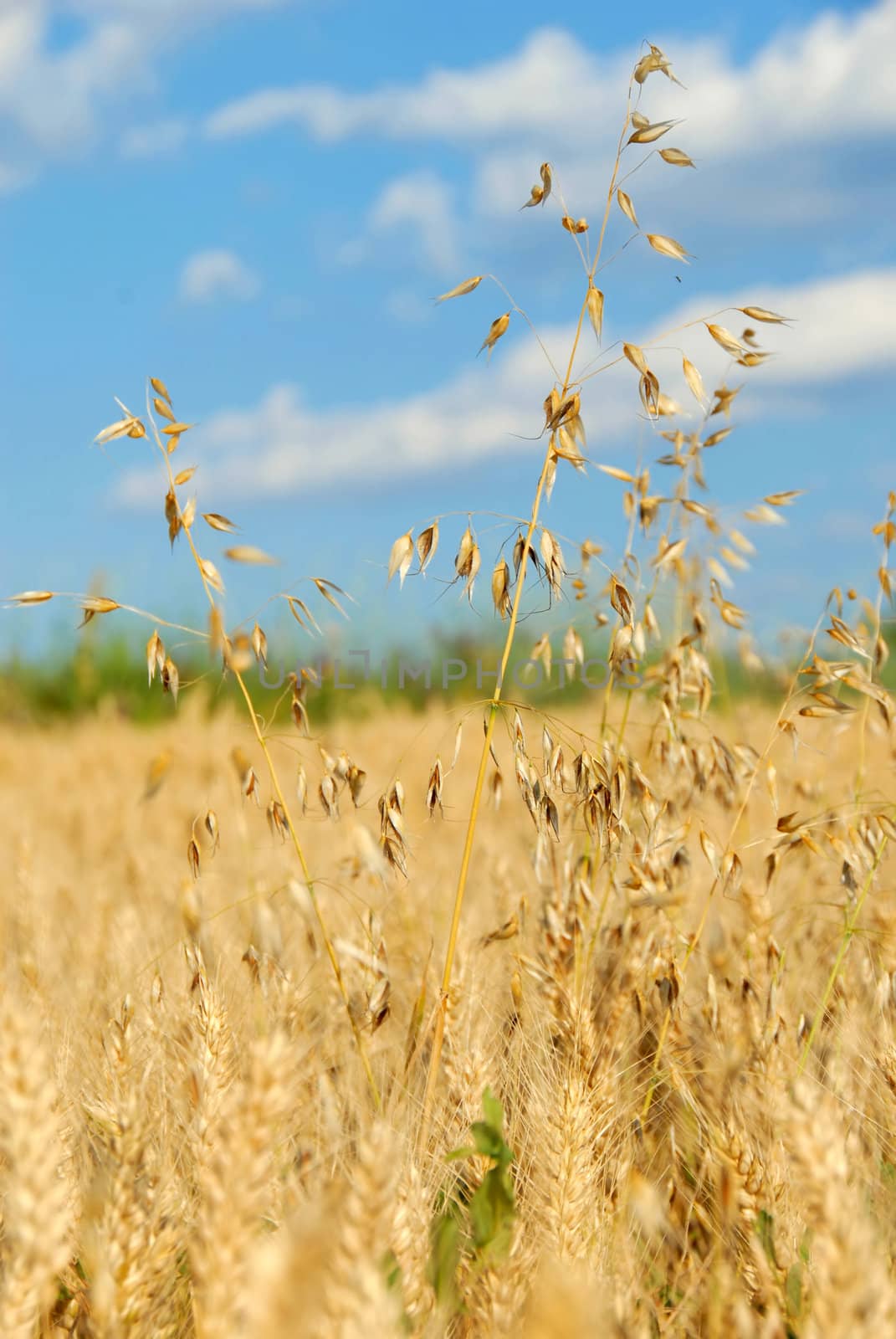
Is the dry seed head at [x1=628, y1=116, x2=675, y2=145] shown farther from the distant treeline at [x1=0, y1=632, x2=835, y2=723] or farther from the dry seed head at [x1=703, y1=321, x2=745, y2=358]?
the distant treeline at [x1=0, y1=632, x2=835, y2=723]

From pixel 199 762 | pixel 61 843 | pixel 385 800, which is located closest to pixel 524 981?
pixel 385 800

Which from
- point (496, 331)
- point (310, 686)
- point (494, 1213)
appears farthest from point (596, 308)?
point (310, 686)

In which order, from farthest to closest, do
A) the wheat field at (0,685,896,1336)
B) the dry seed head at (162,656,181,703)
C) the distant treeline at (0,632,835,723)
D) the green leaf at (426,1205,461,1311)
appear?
1. the distant treeline at (0,632,835,723)
2. the dry seed head at (162,656,181,703)
3. the green leaf at (426,1205,461,1311)
4. the wheat field at (0,685,896,1336)

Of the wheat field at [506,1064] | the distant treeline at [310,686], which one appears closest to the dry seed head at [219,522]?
the wheat field at [506,1064]

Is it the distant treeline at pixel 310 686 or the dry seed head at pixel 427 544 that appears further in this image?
the distant treeline at pixel 310 686

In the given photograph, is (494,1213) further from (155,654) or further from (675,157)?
(675,157)

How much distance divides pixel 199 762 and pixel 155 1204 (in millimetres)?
4769

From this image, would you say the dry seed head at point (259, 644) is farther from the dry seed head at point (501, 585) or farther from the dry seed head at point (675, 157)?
the dry seed head at point (675, 157)

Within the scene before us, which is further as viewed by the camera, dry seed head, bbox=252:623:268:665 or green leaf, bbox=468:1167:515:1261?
dry seed head, bbox=252:623:268:665

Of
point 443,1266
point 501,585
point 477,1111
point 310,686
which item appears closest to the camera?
point 443,1266

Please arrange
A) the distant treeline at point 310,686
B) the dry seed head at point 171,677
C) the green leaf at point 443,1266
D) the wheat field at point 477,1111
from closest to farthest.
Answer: the wheat field at point 477,1111
the green leaf at point 443,1266
the dry seed head at point 171,677
the distant treeline at point 310,686

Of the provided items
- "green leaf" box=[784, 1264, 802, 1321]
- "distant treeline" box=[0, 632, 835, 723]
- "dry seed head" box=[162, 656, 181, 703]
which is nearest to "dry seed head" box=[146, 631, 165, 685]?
"dry seed head" box=[162, 656, 181, 703]

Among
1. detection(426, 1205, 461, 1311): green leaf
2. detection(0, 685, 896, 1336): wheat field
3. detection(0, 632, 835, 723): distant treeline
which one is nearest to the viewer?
detection(0, 685, 896, 1336): wheat field

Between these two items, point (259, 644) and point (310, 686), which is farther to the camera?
point (310, 686)
